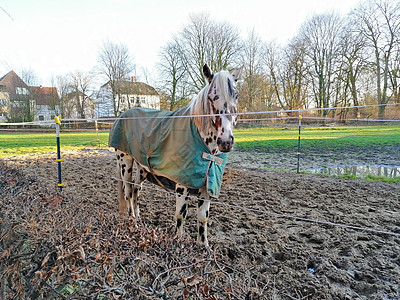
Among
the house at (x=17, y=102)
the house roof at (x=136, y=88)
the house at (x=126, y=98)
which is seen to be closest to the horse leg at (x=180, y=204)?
the house at (x=126, y=98)

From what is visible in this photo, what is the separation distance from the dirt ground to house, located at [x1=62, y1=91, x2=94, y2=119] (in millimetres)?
35091

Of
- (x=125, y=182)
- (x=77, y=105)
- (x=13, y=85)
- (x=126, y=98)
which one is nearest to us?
(x=125, y=182)

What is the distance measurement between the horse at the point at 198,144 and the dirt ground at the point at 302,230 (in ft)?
1.62

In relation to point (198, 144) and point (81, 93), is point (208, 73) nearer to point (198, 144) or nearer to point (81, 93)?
point (198, 144)

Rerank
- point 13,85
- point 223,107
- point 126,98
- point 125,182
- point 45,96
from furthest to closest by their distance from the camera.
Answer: point 45,96
point 13,85
point 126,98
point 125,182
point 223,107

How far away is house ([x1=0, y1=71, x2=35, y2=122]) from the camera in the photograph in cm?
3281

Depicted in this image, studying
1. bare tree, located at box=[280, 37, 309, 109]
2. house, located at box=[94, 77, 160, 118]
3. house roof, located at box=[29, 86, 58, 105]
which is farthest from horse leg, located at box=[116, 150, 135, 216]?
house roof, located at box=[29, 86, 58, 105]

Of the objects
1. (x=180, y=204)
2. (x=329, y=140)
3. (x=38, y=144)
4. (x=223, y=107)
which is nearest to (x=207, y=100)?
(x=223, y=107)

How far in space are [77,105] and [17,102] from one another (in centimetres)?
757

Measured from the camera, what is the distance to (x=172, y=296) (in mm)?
1017

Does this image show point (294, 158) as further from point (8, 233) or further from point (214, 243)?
point (8, 233)

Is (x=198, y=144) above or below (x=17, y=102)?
below

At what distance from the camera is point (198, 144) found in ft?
8.09

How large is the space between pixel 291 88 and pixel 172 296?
1336 inches
